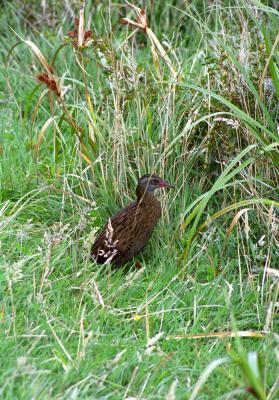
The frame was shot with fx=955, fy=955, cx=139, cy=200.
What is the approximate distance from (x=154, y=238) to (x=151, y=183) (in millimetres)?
330

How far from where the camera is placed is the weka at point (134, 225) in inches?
212

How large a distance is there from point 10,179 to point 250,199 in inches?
63.7

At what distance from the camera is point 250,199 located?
5.39m

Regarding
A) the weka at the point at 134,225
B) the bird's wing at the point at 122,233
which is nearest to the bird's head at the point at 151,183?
the weka at the point at 134,225

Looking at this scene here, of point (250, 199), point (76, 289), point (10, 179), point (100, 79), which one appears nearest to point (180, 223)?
point (250, 199)

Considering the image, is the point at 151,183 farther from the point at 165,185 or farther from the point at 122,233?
the point at 122,233

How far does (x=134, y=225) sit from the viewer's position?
544 cm

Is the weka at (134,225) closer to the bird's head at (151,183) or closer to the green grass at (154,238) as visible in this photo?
the bird's head at (151,183)

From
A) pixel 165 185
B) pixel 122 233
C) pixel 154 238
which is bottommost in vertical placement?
pixel 154 238

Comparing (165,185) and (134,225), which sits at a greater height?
(165,185)

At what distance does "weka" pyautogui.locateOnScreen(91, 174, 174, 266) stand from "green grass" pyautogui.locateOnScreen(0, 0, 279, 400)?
0.37ft

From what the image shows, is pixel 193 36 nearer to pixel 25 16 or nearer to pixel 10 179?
pixel 25 16

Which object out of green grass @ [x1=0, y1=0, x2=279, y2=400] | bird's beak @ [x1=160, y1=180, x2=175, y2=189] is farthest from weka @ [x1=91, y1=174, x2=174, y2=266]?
green grass @ [x1=0, y1=0, x2=279, y2=400]

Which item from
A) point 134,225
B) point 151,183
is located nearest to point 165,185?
point 151,183
